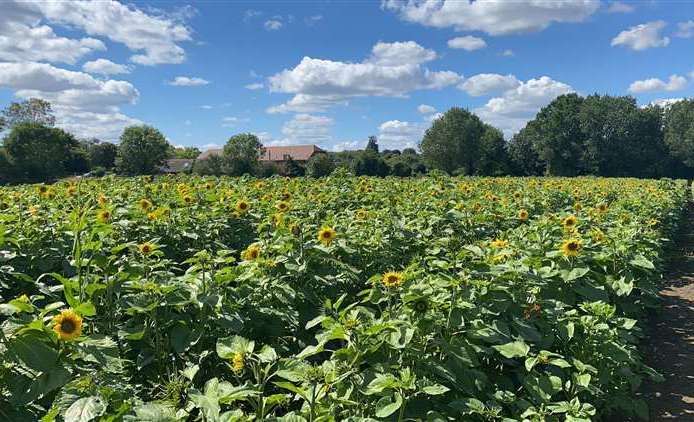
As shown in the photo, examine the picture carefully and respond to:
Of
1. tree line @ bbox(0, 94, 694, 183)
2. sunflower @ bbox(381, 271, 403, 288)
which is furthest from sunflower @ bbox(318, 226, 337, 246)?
tree line @ bbox(0, 94, 694, 183)

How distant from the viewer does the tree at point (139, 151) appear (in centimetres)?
5950

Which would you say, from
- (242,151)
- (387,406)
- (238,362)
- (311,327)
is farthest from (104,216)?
(242,151)

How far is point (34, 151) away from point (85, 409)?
193ft

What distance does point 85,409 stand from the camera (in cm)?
156

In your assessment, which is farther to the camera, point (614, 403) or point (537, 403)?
point (614, 403)

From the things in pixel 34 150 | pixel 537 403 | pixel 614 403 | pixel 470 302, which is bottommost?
pixel 614 403

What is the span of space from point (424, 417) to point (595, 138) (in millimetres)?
61600

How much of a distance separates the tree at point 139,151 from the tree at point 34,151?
21.8 ft

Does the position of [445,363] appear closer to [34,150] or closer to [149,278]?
[149,278]

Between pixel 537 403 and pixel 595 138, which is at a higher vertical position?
pixel 595 138

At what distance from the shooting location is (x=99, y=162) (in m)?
72.0

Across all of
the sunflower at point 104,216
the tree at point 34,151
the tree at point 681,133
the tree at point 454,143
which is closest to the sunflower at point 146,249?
the sunflower at point 104,216

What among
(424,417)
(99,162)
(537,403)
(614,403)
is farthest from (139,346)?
(99,162)

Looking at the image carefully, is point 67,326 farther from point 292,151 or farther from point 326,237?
point 292,151
